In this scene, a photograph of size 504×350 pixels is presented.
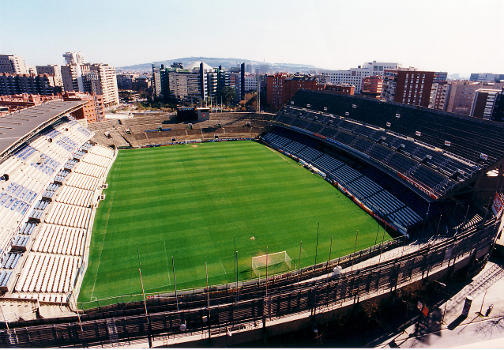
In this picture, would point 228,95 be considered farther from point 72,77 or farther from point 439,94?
point 439,94

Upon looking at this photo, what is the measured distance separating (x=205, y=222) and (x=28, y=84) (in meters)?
131

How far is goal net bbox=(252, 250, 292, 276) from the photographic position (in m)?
26.5

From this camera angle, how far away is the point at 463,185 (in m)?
32.8

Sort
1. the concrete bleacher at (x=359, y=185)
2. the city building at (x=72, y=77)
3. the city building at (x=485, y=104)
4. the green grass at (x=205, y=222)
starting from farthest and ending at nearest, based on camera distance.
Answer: the city building at (x=72, y=77)
the city building at (x=485, y=104)
the concrete bleacher at (x=359, y=185)
the green grass at (x=205, y=222)

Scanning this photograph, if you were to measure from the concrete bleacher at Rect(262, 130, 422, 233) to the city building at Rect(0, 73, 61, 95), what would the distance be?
106932 millimetres

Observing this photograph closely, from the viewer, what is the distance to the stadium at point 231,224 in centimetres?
2061

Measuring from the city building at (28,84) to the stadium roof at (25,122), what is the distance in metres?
84.3

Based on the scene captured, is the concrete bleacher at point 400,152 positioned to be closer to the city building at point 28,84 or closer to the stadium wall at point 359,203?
the stadium wall at point 359,203

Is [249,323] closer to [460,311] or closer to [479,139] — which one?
[460,311]

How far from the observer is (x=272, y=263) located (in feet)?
89.5

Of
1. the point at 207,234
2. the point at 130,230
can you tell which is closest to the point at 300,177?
the point at 207,234

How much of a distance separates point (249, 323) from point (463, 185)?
27478 millimetres

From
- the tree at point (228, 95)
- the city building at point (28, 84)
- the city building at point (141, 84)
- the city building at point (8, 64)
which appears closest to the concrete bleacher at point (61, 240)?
the tree at point (228, 95)

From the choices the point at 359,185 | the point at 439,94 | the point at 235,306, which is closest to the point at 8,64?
the point at 359,185
